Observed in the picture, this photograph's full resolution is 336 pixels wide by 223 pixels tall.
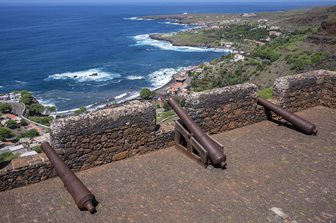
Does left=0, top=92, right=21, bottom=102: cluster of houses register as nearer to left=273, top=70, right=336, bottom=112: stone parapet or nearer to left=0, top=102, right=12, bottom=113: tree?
left=0, top=102, right=12, bottom=113: tree

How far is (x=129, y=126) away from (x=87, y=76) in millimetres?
68508

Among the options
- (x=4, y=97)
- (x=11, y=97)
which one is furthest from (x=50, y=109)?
(x=4, y=97)

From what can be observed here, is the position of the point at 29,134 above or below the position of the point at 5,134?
above

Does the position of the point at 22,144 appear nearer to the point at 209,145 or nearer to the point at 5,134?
the point at 5,134

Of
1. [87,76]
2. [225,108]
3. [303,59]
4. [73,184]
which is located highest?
[225,108]

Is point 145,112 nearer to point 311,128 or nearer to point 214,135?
point 214,135

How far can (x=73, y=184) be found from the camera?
21.0 feet

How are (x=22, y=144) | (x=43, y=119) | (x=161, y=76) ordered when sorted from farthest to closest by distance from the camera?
(x=161, y=76) → (x=43, y=119) → (x=22, y=144)

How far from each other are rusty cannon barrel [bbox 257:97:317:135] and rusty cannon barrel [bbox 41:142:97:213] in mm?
5865

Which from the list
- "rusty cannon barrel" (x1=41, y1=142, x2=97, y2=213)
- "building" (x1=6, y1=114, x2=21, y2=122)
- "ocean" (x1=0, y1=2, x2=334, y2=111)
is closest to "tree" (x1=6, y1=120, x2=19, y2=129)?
"building" (x1=6, y1=114, x2=21, y2=122)

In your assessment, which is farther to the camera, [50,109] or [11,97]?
[11,97]

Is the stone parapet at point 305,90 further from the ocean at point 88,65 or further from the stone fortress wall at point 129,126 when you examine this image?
the ocean at point 88,65

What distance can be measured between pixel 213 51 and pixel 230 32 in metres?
34.8

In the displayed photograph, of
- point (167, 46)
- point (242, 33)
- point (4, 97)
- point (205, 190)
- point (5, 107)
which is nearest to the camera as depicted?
point (205, 190)
